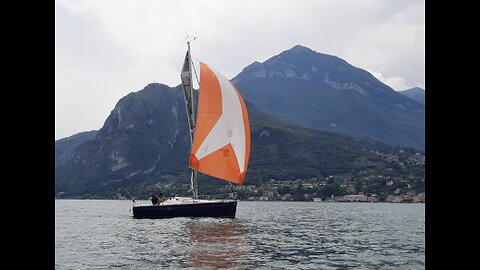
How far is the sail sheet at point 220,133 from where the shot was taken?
2203 inches

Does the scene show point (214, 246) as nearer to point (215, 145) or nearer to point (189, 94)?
point (215, 145)

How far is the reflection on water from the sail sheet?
7.43m

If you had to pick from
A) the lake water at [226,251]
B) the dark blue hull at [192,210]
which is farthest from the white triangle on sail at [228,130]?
the lake water at [226,251]

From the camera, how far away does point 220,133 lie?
185 feet

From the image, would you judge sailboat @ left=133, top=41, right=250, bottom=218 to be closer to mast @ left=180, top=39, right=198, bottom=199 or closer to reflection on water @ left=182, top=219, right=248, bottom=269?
mast @ left=180, top=39, right=198, bottom=199

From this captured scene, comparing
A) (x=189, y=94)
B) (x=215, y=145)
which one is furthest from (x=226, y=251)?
(x=189, y=94)

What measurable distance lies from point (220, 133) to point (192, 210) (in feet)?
29.0

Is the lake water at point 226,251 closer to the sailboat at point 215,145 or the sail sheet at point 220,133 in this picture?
the sailboat at point 215,145
